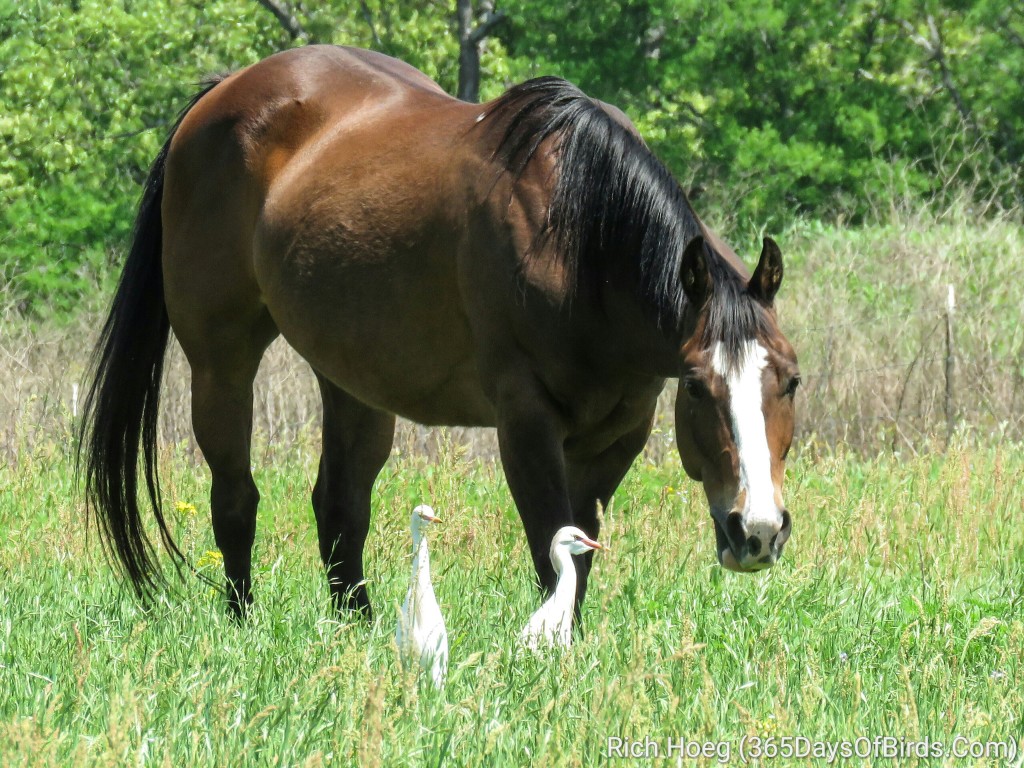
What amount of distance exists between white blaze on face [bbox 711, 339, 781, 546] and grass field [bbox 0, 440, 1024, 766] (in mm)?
336

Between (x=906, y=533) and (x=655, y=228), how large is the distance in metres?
2.66

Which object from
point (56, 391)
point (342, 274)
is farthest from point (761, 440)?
point (56, 391)

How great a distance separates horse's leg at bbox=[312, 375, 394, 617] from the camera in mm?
5109

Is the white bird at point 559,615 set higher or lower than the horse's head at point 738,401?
lower

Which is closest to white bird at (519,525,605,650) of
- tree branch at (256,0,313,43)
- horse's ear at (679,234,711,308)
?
horse's ear at (679,234,711,308)

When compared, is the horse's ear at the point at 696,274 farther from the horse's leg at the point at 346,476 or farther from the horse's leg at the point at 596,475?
the horse's leg at the point at 346,476

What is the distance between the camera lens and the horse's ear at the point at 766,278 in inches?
135

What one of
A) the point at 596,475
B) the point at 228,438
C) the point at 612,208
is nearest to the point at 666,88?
the point at 228,438

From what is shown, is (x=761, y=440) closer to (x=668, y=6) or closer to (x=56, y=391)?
(x=56, y=391)

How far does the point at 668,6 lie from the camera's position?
66.0 ft

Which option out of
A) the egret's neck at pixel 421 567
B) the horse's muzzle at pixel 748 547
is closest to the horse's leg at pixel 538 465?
the egret's neck at pixel 421 567

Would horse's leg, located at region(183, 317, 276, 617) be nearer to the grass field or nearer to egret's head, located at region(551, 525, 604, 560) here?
the grass field

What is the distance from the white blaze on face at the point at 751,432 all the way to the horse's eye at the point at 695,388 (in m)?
0.06

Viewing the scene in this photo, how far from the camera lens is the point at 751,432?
10.6 feet
